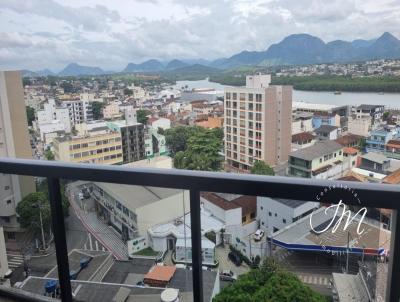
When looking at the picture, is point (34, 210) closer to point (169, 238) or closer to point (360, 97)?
point (169, 238)

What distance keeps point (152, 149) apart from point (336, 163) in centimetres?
663

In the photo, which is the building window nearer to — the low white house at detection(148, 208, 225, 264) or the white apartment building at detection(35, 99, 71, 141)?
the low white house at detection(148, 208, 225, 264)

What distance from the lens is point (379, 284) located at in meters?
0.70

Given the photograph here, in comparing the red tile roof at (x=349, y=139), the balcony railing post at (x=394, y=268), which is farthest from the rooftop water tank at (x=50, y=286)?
the red tile roof at (x=349, y=139)

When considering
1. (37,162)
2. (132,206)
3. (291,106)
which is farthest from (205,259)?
(291,106)

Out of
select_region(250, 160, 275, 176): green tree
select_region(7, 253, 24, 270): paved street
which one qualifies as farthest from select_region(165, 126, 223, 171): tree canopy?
select_region(7, 253, 24, 270): paved street

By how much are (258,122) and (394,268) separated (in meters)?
12.2

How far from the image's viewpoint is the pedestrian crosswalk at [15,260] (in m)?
1.10

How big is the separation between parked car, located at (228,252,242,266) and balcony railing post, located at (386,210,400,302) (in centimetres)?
29

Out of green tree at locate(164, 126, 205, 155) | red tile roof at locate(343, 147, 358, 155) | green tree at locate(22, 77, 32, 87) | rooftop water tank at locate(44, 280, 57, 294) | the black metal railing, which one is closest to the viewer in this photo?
the black metal railing

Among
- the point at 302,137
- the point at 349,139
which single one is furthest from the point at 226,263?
the point at 302,137

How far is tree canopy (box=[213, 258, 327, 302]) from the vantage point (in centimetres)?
77

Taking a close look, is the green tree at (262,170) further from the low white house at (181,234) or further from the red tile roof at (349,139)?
the red tile roof at (349,139)

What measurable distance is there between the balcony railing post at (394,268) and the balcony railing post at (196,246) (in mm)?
366
